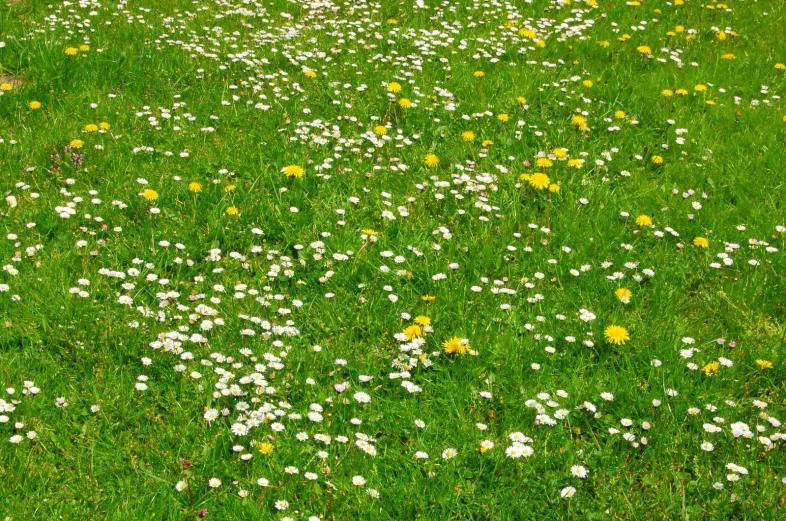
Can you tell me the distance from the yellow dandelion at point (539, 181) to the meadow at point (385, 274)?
6cm

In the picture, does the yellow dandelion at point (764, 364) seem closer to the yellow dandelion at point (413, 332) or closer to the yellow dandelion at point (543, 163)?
the yellow dandelion at point (413, 332)

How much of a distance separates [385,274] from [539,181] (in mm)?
1363

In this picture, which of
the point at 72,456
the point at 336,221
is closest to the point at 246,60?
the point at 336,221

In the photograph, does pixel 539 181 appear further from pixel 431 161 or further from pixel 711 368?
pixel 711 368

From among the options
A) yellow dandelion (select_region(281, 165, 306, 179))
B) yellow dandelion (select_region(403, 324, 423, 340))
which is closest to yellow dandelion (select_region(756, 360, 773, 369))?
yellow dandelion (select_region(403, 324, 423, 340))

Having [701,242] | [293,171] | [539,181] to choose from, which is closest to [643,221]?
[701,242]

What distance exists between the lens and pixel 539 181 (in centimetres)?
494

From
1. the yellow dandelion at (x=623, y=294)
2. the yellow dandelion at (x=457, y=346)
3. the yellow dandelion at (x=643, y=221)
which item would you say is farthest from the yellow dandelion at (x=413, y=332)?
the yellow dandelion at (x=643, y=221)

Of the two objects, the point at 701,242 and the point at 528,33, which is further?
the point at 528,33

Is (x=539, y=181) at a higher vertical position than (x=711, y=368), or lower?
higher

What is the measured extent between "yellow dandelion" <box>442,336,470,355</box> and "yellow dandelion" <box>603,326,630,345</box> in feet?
2.28

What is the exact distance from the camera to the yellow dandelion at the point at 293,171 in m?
4.91

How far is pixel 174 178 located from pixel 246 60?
1.93 m

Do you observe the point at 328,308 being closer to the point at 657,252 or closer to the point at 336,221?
the point at 336,221
